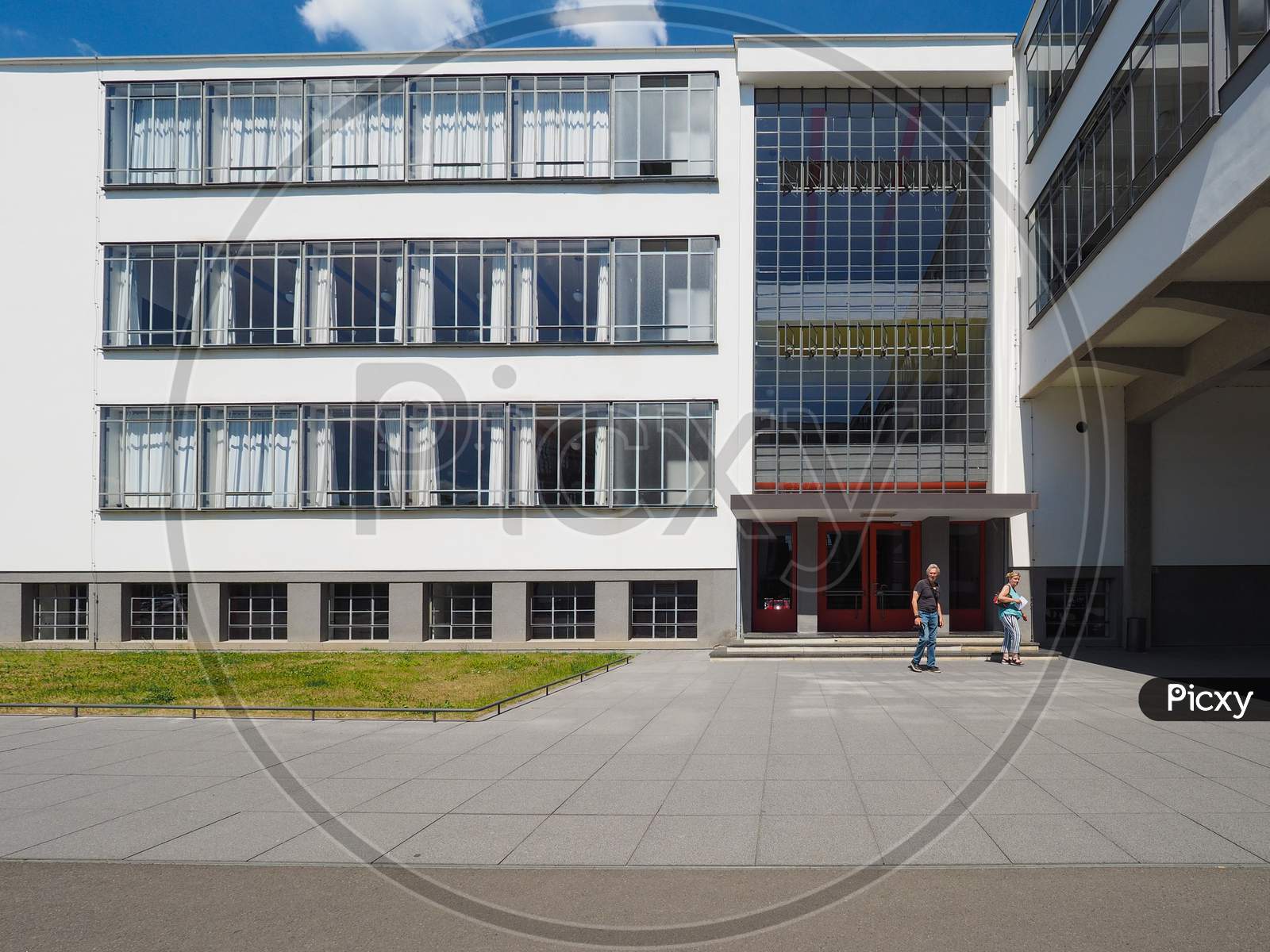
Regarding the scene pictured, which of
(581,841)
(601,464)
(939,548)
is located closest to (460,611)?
(601,464)

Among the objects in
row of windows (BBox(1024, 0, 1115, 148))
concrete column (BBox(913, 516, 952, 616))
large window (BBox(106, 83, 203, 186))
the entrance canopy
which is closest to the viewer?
row of windows (BBox(1024, 0, 1115, 148))

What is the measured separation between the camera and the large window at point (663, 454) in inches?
981

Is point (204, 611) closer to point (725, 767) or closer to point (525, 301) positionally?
point (525, 301)

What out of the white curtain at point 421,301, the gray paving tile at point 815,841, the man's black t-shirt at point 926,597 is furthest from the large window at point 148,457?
the gray paving tile at point 815,841

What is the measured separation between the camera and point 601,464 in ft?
82.4

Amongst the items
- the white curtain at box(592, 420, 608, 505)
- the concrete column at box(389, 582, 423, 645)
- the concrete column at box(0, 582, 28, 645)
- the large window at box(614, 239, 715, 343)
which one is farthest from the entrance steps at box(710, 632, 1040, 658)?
the concrete column at box(0, 582, 28, 645)

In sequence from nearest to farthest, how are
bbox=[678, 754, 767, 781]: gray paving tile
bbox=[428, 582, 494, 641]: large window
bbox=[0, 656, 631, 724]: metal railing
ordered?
1. bbox=[678, 754, 767, 781]: gray paving tile
2. bbox=[0, 656, 631, 724]: metal railing
3. bbox=[428, 582, 494, 641]: large window

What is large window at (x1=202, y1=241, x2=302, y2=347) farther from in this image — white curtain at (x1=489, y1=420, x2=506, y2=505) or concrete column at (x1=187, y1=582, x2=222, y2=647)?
concrete column at (x1=187, y1=582, x2=222, y2=647)

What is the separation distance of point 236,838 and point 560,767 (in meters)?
3.46

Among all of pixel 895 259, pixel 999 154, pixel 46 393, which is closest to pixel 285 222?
pixel 46 393

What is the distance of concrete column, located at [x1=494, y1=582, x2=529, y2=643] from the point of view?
25.0 m

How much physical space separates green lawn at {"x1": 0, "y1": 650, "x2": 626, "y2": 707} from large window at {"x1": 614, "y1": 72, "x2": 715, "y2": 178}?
12.8m

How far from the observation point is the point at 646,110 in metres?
25.5

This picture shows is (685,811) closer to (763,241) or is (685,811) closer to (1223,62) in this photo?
(1223,62)
